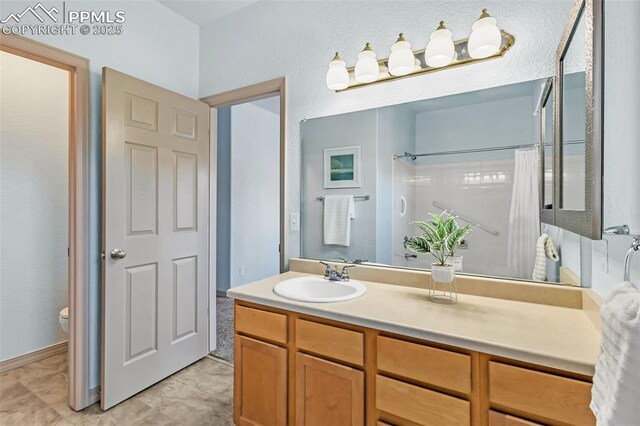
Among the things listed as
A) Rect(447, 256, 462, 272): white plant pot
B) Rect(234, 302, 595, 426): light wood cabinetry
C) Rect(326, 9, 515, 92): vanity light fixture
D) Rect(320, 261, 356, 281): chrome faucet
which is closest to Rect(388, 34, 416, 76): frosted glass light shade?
Rect(326, 9, 515, 92): vanity light fixture

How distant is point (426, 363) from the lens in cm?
111

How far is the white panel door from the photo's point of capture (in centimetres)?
191

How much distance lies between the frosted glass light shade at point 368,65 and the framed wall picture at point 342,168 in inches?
16.1

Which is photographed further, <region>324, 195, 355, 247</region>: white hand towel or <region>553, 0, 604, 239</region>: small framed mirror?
<region>324, 195, 355, 247</region>: white hand towel

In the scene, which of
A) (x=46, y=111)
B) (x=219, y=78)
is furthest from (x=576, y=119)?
(x=46, y=111)

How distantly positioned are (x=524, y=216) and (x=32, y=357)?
11.6ft

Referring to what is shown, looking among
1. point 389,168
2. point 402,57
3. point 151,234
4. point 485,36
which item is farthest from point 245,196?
point 485,36

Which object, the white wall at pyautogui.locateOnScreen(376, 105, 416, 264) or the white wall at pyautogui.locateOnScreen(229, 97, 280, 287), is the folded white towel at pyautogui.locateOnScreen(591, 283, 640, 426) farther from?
the white wall at pyautogui.locateOnScreen(229, 97, 280, 287)

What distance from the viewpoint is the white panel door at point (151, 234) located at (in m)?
1.91

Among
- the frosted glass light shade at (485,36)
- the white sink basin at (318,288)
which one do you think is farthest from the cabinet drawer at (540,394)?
the frosted glass light shade at (485,36)

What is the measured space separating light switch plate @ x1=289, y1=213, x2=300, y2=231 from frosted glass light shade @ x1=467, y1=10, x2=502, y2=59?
4.54 feet

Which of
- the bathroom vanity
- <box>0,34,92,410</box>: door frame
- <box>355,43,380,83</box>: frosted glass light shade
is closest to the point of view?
the bathroom vanity

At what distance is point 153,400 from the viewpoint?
199 cm

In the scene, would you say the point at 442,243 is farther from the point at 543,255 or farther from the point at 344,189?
the point at 344,189
